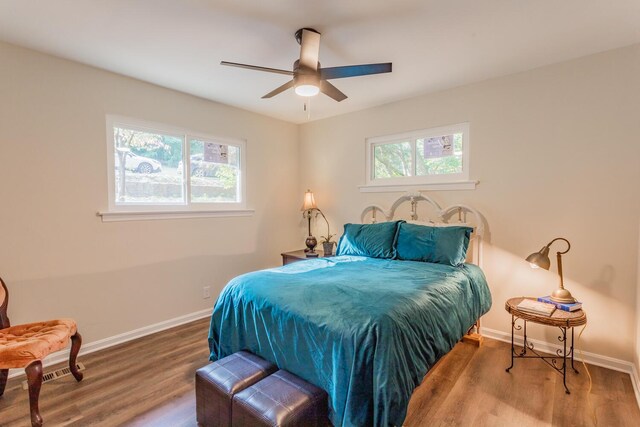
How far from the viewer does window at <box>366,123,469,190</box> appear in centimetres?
327

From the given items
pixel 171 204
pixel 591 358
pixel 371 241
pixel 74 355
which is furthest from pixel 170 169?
pixel 591 358

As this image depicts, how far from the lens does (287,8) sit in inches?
75.5

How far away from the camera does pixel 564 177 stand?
8.68ft

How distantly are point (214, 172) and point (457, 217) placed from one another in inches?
110

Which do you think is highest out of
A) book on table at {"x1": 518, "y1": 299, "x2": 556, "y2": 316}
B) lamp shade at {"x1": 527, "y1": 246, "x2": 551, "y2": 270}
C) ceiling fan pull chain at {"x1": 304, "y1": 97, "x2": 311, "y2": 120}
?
ceiling fan pull chain at {"x1": 304, "y1": 97, "x2": 311, "y2": 120}

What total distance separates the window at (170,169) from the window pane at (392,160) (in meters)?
1.73

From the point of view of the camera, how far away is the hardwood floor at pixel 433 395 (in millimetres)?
1895

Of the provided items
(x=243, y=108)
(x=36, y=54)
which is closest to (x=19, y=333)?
(x=36, y=54)

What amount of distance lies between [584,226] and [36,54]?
4.61 meters

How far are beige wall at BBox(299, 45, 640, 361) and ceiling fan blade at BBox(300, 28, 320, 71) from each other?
5.74 feet

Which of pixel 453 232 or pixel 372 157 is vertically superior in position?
pixel 372 157

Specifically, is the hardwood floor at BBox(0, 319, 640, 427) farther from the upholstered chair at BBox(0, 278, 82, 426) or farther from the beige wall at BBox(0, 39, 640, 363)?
the beige wall at BBox(0, 39, 640, 363)

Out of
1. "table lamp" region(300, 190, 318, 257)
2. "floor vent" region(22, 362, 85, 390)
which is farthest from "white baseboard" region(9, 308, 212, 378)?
"table lamp" region(300, 190, 318, 257)

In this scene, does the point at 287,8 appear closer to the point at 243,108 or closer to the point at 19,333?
the point at 243,108
